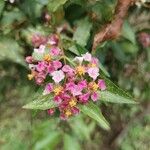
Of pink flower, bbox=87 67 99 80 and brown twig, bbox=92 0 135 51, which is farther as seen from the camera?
brown twig, bbox=92 0 135 51

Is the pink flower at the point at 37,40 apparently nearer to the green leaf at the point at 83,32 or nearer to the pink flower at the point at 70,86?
the green leaf at the point at 83,32

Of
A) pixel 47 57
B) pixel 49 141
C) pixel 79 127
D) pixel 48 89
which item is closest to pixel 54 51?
pixel 47 57

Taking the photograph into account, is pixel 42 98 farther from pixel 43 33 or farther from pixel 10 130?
pixel 10 130

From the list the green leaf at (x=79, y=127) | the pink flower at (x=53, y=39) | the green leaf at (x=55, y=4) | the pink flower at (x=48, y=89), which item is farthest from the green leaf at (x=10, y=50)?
the green leaf at (x=79, y=127)

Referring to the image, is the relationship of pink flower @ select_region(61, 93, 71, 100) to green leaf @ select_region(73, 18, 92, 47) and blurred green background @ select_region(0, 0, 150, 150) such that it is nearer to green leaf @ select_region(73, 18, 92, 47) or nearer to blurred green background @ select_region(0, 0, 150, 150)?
blurred green background @ select_region(0, 0, 150, 150)

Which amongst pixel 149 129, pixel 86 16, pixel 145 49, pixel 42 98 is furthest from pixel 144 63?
pixel 42 98

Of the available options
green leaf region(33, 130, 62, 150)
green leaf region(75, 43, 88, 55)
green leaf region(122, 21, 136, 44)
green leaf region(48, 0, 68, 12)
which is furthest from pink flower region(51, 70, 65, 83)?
green leaf region(33, 130, 62, 150)

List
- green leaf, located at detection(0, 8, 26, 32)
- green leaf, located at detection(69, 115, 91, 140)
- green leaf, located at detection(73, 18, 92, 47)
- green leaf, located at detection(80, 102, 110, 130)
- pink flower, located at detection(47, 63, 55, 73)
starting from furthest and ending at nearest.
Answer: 1. green leaf, located at detection(69, 115, 91, 140)
2. green leaf, located at detection(0, 8, 26, 32)
3. green leaf, located at detection(73, 18, 92, 47)
4. pink flower, located at detection(47, 63, 55, 73)
5. green leaf, located at detection(80, 102, 110, 130)
